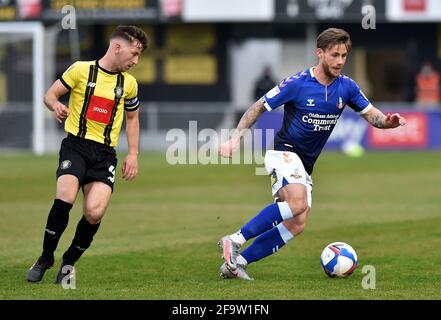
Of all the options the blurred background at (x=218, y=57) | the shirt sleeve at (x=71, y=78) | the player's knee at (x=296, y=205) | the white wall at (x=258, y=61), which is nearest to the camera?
the shirt sleeve at (x=71, y=78)

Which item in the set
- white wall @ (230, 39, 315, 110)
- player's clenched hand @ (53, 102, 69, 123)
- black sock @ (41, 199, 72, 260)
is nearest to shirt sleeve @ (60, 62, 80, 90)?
player's clenched hand @ (53, 102, 69, 123)

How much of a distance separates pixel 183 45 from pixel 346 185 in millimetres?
14666

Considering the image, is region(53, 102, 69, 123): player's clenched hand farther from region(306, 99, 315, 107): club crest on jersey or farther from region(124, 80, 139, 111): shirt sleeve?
region(306, 99, 315, 107): club crest on jersey

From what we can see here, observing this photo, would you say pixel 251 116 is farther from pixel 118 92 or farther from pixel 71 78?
pixel 71 78

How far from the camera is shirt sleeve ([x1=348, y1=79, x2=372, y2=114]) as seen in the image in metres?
9.90

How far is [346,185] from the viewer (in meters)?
20.5

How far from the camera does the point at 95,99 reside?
30.9 ft

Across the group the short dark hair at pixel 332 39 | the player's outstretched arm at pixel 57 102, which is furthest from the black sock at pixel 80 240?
the short dark hair at pixel 332 39

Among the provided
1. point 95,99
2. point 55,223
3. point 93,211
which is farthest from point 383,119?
point 55,223

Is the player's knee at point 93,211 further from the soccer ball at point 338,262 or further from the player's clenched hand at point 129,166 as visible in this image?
the soccer ball at point 338,262

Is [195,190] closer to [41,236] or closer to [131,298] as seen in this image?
[41,236]

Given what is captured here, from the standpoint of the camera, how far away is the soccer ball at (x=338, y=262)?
9.73 m

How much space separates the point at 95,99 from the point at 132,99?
0.35 m

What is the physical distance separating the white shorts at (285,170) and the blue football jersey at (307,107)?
0.26ft
